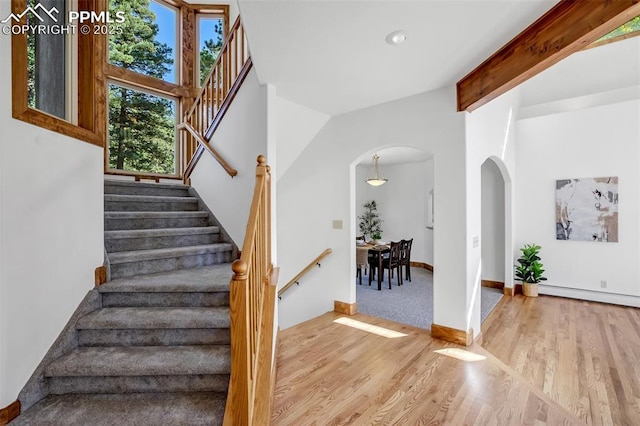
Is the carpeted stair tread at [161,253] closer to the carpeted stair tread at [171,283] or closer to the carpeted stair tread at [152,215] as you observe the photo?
the carpeted stair tread at [171,283]

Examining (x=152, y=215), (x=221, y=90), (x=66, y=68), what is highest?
(x=221, y=90)

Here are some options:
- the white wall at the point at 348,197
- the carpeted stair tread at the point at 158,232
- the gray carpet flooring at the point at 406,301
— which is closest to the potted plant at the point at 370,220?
the gray carpet flooring at the point at 406,301

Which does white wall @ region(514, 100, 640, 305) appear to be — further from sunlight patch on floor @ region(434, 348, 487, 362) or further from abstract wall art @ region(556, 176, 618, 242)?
sunlight patch on floor @ region(434, 348, 487, 362)

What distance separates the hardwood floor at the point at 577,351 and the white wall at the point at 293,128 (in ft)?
11.4

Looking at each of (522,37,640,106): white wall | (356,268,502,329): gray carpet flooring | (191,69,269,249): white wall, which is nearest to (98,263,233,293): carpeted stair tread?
(191,69,269,249): white wall

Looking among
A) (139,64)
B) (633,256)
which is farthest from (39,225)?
(633,256)

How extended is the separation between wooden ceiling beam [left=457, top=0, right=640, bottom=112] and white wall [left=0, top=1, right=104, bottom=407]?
10.6ft

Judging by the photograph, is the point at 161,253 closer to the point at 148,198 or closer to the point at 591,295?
the point at 148,198

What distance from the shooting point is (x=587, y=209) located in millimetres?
4828

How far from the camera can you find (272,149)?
2.92 metres

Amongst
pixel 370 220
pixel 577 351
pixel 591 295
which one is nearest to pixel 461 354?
pixel 577 351

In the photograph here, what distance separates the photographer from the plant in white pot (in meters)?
5.05

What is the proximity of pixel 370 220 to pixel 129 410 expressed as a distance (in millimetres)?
7414

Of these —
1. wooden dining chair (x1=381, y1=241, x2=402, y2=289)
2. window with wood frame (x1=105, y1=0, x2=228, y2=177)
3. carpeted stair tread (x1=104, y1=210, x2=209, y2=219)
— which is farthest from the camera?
wooden dining chair (x1=381, y1=241, x2=402, y2=289)
